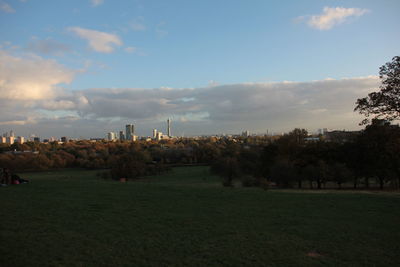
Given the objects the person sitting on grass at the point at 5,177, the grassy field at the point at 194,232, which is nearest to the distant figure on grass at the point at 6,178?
the person sitting on grass at the point at 5,177

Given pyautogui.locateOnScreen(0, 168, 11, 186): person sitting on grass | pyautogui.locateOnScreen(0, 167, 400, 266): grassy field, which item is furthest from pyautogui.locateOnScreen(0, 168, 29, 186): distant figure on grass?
pyautogui.locateOnScreen(0, 167, 400, 266): grassy field

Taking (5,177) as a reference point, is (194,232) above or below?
below

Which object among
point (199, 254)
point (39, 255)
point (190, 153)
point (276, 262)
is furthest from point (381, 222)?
point (190, 153)

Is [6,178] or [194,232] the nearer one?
[194,232]

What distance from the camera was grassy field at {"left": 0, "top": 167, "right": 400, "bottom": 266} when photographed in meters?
5.35

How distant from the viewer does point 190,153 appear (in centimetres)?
7331

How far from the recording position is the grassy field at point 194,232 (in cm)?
535

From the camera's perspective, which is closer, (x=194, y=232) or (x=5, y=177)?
(x=194, y=232)

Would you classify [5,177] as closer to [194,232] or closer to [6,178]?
[6,178]

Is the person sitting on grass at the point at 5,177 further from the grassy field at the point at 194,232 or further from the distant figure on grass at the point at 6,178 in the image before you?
the grassy field at the point at 194,232

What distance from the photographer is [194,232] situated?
7055 mm

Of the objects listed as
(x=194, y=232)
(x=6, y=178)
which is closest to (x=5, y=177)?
(x=6, y=178)

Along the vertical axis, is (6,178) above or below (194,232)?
above

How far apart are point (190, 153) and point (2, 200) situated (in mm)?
62693
